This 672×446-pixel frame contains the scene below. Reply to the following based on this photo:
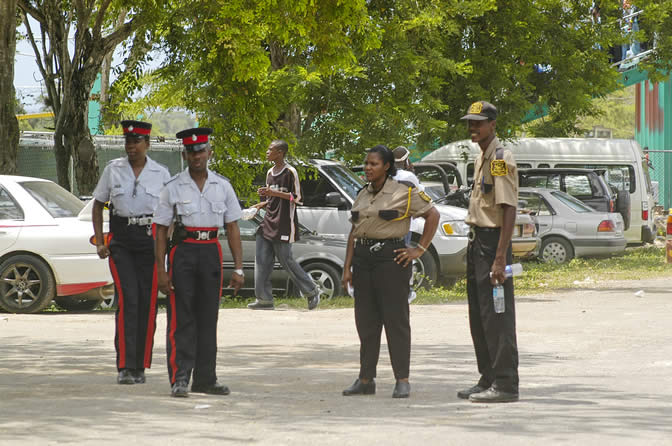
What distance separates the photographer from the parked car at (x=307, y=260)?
44.7ft

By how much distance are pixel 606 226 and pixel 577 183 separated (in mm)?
2389

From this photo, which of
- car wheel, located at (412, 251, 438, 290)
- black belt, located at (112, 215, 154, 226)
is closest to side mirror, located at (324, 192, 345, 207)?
car wheel, located at (412, 251, 438, 290)

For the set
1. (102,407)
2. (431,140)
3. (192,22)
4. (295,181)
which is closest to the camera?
(102,407)

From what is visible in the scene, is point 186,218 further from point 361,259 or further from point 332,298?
point 332,298

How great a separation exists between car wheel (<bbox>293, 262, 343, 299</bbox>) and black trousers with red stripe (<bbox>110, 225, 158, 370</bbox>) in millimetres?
5965

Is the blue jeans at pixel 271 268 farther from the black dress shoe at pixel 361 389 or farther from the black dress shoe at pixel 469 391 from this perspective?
the black dress shoe at pixel 469 391

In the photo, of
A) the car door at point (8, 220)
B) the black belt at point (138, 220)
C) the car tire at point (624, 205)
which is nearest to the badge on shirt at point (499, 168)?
the black belt at point (138, 220)

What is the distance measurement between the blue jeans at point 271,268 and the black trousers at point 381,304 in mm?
5566

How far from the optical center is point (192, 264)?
7148 millimetres

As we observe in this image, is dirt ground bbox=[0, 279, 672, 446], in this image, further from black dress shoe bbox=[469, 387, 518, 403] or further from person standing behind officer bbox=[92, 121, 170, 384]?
person standing behind officer bbox=[92, 121, 170, 384]

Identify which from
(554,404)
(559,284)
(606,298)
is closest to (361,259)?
(554,404)

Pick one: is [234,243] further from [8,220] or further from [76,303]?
[76,303]

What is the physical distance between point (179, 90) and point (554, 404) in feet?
44.4

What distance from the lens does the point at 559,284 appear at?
675 inches
